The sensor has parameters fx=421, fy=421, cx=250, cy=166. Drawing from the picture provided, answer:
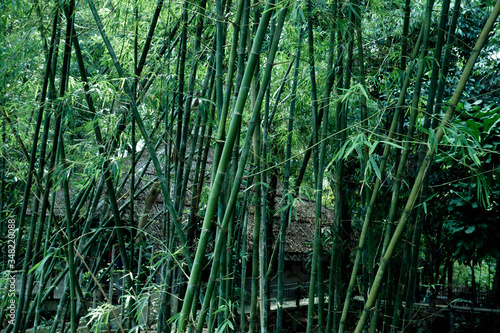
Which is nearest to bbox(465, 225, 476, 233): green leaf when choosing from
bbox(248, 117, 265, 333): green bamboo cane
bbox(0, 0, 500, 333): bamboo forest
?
bbox(0, 0, 500, 333): bamboo forest

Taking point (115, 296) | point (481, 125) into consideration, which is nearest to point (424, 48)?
point (481, 125)

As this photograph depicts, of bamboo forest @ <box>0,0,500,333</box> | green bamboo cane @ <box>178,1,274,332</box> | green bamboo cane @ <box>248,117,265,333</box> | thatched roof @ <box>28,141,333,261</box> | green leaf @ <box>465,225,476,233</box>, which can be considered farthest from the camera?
thatched roof @ <box>28,141,333,261</box>

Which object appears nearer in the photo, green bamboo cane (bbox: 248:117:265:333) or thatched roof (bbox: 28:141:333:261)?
green bamboo cane (bbox: 248:117:265:333)

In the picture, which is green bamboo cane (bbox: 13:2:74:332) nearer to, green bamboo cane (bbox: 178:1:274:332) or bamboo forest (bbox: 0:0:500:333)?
bamboo forest (bbox: 0:0:500:333)

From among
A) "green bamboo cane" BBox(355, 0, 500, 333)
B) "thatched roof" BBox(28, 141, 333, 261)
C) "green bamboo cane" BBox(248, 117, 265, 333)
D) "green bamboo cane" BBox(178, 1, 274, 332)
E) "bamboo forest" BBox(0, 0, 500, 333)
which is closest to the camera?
"green bamboo cane" BBox(178, 1, 274, 332)

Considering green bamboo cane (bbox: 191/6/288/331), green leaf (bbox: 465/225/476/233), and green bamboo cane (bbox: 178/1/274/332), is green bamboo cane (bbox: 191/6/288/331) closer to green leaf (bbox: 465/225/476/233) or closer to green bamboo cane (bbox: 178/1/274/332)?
green bamboo cane (bbox: 178/1/274/332)

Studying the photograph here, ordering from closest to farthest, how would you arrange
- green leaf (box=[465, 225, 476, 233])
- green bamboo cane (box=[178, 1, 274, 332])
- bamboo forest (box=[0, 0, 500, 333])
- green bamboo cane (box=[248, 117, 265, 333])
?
green bamboo cane (box=[178, 1, 274, 332]), bamboo forest (box=[0, 0, 500, 333]), green bamboo cane (box=[248, 117, 265, 333]), green leaf (box=[465, 225, 476, 233])

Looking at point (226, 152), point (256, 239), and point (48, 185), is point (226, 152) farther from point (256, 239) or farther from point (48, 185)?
point (48, 185)

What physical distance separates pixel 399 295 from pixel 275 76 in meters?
1.94

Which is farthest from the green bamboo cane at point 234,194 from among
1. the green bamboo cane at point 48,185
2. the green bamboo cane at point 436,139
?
the green bamboo cane at point 48,185

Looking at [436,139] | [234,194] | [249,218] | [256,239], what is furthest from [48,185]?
[249,218]

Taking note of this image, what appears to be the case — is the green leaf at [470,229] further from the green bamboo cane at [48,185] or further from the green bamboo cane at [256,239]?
the green bamboo cane at [48,185]

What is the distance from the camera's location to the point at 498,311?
5.14m

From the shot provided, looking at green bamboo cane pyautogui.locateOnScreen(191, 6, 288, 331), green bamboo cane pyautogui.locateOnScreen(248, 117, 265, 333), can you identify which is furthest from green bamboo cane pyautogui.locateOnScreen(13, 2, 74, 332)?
green bamboo cane pyautogui.locateOnScreen(191, 6, 288, 331)
